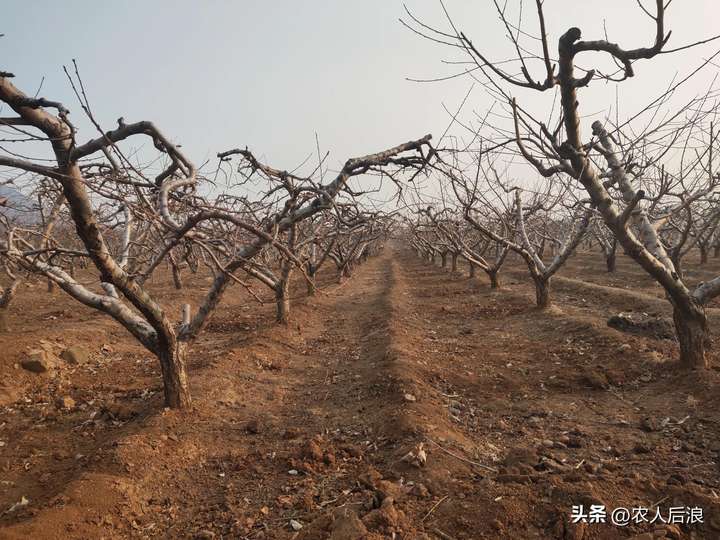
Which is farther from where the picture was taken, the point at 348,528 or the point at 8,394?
the point at 8,394

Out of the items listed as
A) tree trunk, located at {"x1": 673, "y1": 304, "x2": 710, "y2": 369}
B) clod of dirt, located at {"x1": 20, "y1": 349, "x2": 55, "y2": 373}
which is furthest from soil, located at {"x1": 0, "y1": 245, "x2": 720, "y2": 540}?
tree trunk, located at {"x1": 673, "y1": 304, "x2": 710, "y2": 369}

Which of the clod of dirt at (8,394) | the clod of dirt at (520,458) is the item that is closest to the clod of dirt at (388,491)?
the clod of dirt at (520,458)

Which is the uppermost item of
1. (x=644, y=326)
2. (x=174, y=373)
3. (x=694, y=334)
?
(x=694, y=334)

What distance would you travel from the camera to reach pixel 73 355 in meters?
6.25

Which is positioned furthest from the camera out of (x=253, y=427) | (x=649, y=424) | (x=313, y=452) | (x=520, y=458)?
(x=253, y=427)

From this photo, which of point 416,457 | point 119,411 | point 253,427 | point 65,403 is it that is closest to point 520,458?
point 416,457

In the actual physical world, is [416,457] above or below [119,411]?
above

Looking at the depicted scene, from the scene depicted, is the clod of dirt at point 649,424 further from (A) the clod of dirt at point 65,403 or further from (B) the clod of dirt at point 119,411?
(A) the clod of dirt at point 65,403

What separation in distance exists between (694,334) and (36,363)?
7.83 meters

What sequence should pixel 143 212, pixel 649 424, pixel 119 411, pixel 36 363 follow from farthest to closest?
pixel 36 363, pixel 119 411, pixel 649 424, pixel 143 212

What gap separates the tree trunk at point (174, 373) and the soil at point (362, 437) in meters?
0.15

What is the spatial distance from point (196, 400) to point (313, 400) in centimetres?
126

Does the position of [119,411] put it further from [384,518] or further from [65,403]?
[384,518]

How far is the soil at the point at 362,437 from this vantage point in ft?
8.55
